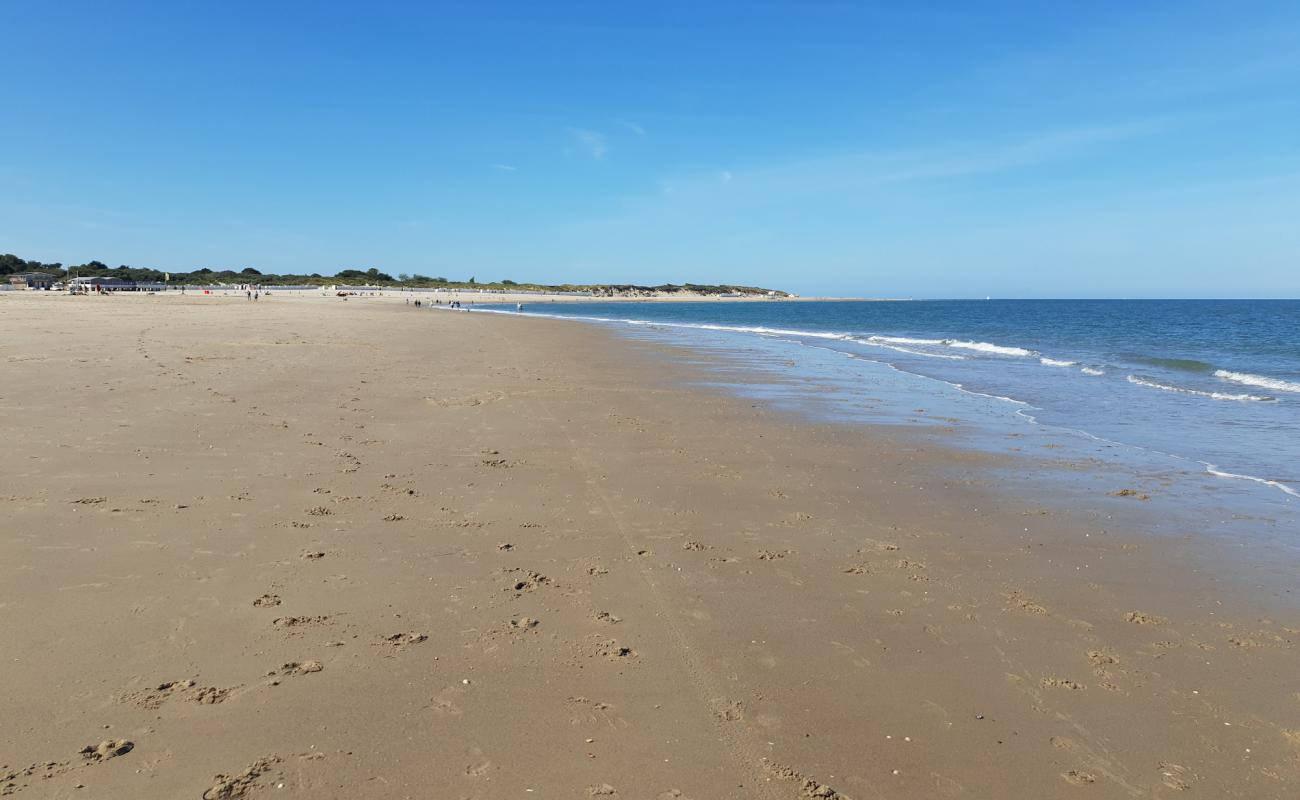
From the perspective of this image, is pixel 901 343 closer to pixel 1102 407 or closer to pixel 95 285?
pixel 1102 407

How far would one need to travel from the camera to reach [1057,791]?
3.37 meters

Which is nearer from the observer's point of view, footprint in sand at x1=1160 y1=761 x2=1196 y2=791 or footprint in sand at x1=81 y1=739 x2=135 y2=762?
footprint in sand at x1=81 y1=739 x2=135 y2=762

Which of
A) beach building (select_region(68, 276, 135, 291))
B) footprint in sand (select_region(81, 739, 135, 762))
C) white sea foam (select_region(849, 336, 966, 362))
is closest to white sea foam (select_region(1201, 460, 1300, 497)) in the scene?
footprint in sand (select_region(81, 739, 135, 762))

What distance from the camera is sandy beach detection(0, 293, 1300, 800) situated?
11.3 ft

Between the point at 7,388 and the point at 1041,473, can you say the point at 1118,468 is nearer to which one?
the point at 1041,473

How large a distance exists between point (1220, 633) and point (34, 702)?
23.4 ft

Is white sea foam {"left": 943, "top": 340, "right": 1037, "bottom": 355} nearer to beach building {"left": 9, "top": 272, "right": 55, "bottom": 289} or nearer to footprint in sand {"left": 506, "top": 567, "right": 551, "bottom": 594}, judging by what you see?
footprint in sand {"left": 506, "top": 567, "right": 551, "bottom": 594}

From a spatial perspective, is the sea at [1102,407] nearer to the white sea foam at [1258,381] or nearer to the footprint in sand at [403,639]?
the white sea foam at [1258,381]

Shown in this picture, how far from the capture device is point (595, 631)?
4.79m

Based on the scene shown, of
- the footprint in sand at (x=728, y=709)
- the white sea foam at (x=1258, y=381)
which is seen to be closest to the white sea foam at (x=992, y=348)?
the white sea foam at (x=1258, y=381)

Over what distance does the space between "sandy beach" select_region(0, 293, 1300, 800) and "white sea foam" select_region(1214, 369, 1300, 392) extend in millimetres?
16582

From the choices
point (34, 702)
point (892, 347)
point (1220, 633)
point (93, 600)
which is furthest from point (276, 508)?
point (892, 347)

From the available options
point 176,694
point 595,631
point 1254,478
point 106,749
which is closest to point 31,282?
point 176,694

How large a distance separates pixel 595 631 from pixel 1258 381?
25.1 meters
